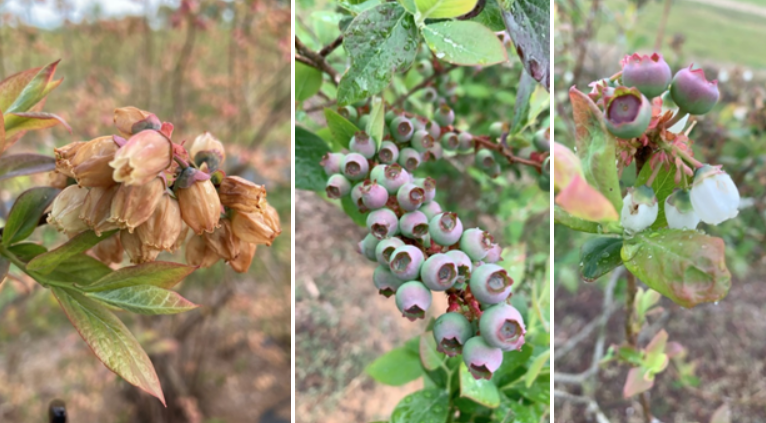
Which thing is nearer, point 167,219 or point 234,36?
point 167,219

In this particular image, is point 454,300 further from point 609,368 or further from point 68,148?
point 609,368

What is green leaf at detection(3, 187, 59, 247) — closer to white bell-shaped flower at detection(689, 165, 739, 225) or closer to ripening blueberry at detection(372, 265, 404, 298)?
ripening blueberry at detection(372, 265, 404, 298)

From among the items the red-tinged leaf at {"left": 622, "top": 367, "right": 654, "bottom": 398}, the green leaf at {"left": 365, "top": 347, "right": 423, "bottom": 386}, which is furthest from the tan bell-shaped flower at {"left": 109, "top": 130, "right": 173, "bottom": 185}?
the red-tinged leaf at {"left": 622, "top": 367, "right": 654, "bottom": 398}

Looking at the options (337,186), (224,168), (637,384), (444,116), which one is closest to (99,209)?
(337,186)

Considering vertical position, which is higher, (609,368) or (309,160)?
(309,160)

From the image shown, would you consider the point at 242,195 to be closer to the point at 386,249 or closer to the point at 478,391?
the point at 386,249

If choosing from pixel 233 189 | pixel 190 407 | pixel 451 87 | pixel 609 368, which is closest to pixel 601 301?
pixel 609 368

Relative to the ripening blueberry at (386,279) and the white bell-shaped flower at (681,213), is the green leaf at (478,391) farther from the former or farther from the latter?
the white bell-shaped flower at (681,213)

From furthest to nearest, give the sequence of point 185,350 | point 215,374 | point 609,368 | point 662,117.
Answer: point 215,374
point 185,350
point 609,368
point 662,117
